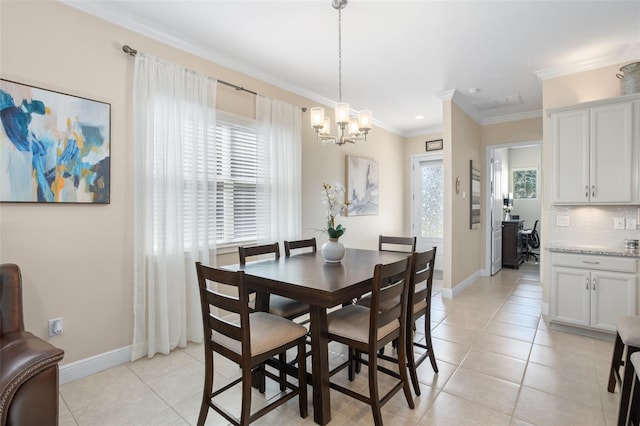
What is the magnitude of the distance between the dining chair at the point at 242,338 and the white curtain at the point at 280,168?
1.75 m

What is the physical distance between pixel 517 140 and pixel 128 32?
5591mm

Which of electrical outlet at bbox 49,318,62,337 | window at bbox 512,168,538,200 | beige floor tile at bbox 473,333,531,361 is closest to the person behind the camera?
electrical outlet at bbox 49,318,62,337

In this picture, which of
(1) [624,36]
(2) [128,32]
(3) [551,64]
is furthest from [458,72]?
(2) [128,32]

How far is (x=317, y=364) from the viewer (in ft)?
6.17

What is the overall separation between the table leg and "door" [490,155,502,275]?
195 inches

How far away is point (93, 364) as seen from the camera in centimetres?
245

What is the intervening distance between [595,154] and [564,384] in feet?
7.33

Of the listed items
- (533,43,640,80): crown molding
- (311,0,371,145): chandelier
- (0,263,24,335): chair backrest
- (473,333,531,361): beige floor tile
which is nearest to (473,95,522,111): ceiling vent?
(533,43,640,80): crown molding

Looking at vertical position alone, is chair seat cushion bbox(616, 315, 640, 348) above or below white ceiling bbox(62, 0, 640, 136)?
below

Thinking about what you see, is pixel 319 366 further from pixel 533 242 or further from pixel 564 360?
pixel 533 242

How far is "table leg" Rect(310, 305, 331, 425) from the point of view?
73.6 inches

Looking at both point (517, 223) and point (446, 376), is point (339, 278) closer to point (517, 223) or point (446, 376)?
point (446, 376)

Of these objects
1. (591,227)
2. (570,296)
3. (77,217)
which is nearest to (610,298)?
(570,296)

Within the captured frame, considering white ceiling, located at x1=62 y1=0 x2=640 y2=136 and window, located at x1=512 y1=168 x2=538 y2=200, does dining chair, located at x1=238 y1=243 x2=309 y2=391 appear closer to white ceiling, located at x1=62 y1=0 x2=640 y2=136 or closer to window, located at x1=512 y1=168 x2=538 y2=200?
white ceiling, located at x1=62 y1=0 x2=640 y2=136
